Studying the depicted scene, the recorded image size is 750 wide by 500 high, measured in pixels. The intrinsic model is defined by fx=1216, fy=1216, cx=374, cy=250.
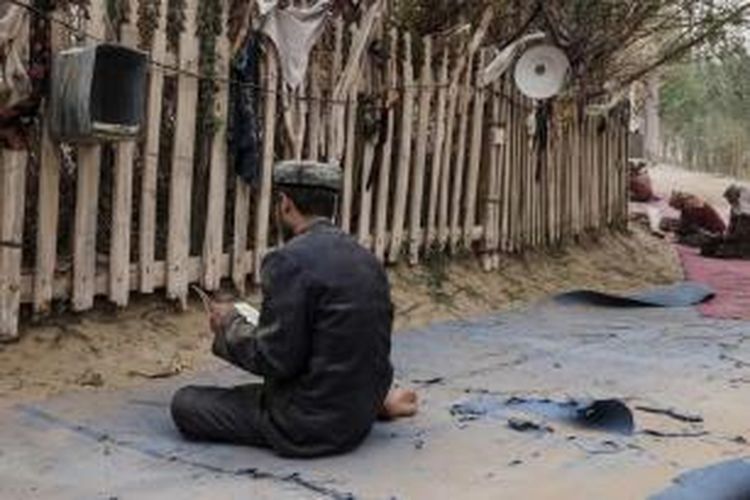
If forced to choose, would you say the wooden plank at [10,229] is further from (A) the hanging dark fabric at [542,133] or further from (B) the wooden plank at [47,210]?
(A) the hanging dark fabric at [542,133]

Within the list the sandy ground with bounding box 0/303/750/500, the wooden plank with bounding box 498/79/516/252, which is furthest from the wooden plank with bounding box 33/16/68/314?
the wooden plank with bounding box 498/79/516/252

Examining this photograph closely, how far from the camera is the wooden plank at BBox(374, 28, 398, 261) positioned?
342 inches

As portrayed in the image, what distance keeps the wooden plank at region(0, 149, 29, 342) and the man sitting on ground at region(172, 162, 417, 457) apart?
1.41m

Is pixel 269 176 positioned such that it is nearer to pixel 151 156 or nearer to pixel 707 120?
pixel 151 156

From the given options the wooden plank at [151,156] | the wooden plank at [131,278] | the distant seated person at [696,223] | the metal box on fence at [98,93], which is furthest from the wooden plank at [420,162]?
the distant seated person at [696,223]

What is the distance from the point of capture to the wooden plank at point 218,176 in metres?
7.10

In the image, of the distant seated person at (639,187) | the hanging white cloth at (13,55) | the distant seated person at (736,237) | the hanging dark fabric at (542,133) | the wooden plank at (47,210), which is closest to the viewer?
the hanging white cloth at (13,55)

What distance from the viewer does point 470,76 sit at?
9844 millimetres

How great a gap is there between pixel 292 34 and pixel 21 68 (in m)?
2.10

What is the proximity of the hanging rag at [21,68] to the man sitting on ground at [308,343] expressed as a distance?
5.32 feet

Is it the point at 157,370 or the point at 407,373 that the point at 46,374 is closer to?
the point at 157,370

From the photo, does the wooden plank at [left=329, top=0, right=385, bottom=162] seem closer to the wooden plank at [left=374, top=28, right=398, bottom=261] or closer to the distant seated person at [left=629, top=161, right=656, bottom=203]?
the wooden plank at [left=374, top=28, right=398, bottom=261]

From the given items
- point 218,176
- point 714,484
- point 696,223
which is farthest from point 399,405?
point 696,223

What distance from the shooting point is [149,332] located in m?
6.77
